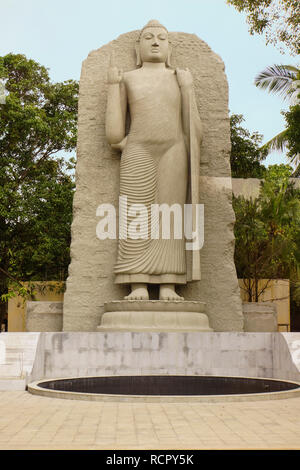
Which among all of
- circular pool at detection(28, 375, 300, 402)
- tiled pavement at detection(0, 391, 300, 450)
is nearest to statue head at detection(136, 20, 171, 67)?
circular pool at detection(28, 375, 300, 402)

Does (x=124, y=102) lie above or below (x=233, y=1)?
below

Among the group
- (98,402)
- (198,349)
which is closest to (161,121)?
(198,349)

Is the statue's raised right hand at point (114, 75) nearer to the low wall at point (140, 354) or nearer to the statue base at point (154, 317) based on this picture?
the statue base at point (154, 317)

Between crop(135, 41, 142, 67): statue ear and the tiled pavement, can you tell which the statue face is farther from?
the tiled pavement

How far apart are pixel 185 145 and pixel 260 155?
29.1 feet

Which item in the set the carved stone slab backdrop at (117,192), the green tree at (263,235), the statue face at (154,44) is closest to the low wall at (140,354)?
the carved stone slab backdrop at (117,192)

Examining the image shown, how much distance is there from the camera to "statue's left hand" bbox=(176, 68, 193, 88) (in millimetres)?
8055

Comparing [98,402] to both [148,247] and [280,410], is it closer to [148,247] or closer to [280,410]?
[280,410]

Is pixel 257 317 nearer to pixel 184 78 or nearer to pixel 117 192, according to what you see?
pixel 117 192

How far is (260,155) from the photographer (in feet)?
54.1

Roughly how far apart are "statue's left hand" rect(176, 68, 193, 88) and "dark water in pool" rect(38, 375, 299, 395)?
13.6 ft

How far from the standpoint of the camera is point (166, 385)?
5727mm
